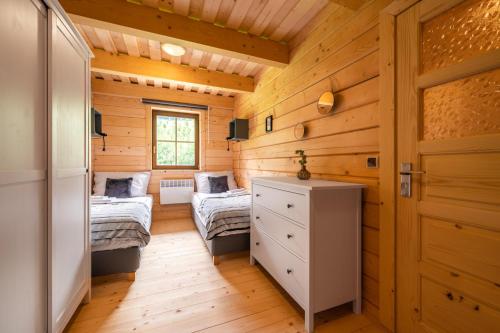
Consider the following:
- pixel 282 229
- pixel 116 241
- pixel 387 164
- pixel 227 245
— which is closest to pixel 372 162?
pixel 387 164

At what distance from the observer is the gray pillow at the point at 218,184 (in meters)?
3.40

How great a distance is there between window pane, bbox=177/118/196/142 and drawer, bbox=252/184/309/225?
93.2 inches

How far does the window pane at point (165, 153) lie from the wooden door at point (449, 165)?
3.47m

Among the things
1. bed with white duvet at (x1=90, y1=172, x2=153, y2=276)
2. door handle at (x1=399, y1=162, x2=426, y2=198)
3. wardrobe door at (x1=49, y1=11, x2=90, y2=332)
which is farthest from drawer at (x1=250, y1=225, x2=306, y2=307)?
wardrobe door at (x1=49, y1=11, x2=90, y2=332)

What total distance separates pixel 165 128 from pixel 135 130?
483 millimetres

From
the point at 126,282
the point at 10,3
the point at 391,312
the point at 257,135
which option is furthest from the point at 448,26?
the point at 126,282

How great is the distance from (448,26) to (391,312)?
62.1 inches

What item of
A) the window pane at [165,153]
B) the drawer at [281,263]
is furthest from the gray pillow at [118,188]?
the drawer at [281,263]

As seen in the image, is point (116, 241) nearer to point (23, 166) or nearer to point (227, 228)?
point (227, 228)

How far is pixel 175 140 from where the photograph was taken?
380 cm

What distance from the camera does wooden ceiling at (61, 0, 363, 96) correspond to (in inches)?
66.0

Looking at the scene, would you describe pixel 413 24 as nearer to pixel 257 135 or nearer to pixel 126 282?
pixel 257 135

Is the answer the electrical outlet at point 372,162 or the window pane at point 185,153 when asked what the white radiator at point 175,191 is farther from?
the electrical outlet at point 372,162

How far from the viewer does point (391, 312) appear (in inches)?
48.1
